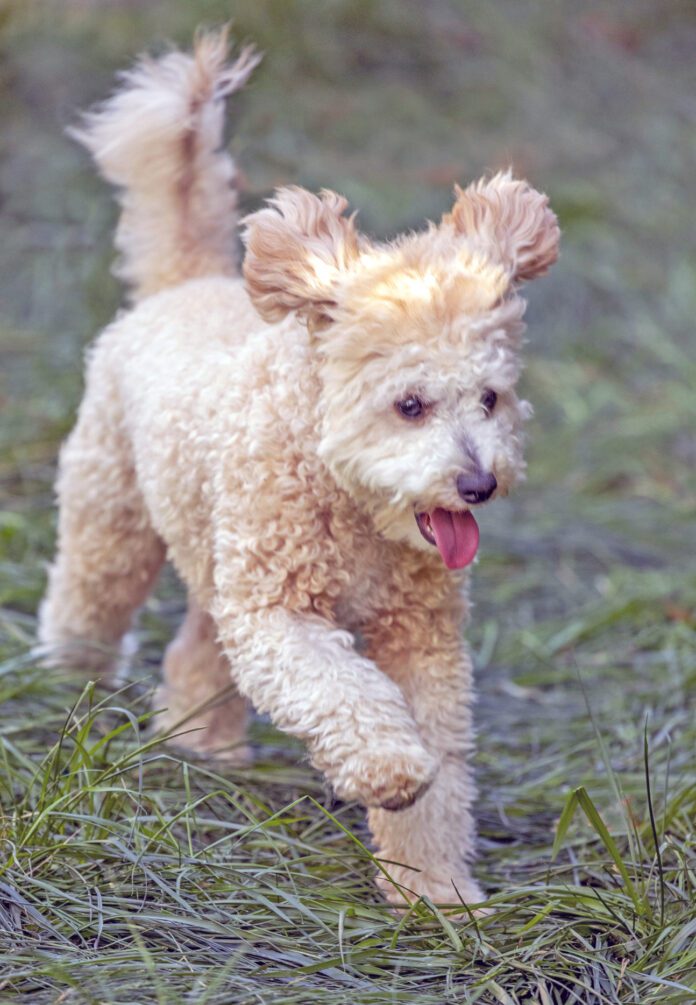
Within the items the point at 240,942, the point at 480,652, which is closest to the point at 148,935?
the point at 240,942

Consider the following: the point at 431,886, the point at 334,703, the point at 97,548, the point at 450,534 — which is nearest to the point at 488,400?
the point at 450,534

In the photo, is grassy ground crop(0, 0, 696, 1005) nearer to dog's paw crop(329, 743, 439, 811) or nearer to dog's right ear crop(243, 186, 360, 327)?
dog's paw crop(329, 743, 439, 811)

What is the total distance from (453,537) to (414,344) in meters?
0.44

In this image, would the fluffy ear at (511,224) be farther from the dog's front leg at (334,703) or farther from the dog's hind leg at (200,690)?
the dog's hind leg at (200,690)

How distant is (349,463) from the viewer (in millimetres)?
3246

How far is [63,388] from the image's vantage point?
259 inches

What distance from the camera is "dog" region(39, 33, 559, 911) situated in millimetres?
3160

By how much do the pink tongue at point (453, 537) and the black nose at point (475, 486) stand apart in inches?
6.6

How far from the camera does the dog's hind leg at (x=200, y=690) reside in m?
4.38

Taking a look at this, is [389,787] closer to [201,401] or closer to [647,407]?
[201,401]

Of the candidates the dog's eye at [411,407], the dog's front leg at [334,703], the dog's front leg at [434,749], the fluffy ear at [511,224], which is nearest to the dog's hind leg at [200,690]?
the dog's front leg at [434,749]

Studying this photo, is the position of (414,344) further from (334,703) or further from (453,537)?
(334,703)

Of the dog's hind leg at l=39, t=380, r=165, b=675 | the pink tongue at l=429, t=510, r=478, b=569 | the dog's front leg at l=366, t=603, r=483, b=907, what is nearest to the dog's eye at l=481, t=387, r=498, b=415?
the pink tongue at l=429, t=510, r=478, b=569

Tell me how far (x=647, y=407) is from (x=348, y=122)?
3281mm
